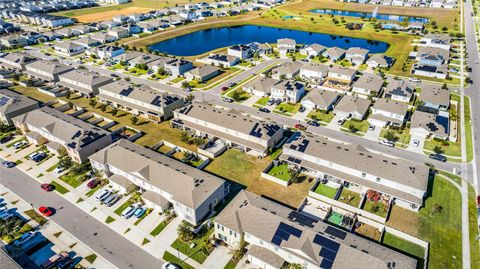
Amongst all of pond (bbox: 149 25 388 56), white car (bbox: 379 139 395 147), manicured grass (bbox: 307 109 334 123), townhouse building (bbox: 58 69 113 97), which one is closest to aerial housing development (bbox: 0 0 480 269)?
townhouse building (bbox: 58 69 113 97)

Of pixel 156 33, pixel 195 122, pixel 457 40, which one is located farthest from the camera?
pixel 156 33

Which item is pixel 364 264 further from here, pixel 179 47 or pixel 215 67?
pixel 179 47

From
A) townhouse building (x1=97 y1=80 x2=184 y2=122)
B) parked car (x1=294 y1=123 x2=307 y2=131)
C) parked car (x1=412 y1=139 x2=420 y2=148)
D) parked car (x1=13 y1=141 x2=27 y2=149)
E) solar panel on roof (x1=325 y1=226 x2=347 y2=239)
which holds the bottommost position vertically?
parked car (x1=13 y1=141 x2=27 y2=149)

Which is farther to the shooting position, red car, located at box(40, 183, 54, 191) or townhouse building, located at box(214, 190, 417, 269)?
red car, located at box(40, 183, 54, 191)

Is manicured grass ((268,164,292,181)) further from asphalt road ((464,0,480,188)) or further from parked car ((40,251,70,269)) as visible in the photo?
parked car ((40,251,70,269))

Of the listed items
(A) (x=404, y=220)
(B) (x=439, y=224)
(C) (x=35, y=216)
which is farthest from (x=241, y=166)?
(C) (x=35, y=216)

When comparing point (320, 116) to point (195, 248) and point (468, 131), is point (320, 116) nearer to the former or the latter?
point (468, 131)

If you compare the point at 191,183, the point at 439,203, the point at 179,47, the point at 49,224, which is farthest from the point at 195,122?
the point at 179,47
